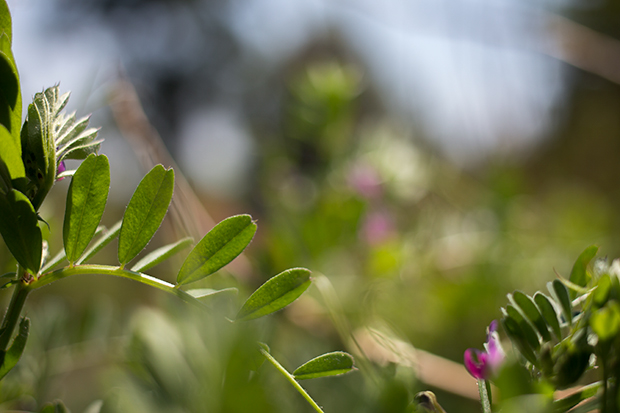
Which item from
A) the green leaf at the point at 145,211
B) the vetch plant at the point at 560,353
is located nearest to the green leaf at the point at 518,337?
the vetch plant at the point at 560,353

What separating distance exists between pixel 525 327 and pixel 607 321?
0.03m

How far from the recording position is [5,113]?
120mm

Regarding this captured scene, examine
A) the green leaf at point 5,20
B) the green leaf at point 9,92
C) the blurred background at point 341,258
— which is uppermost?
the green leaf at point 5,20

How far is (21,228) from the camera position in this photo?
12 cm

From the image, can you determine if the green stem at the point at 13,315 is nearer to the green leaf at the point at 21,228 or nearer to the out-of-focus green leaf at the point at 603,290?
the green leaf at the point at 21,228

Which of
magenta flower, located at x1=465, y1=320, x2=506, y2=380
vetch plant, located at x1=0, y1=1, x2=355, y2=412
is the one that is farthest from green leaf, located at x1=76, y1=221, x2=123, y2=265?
magenta flower, located at x1=465, y1=320, x2=506, y2=380

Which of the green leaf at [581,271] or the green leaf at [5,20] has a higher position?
the green leaf at [5,20]

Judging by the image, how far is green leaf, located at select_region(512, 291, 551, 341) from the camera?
0.42 feet

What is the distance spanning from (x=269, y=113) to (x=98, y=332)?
7.10 ft

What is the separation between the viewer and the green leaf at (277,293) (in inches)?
5.4

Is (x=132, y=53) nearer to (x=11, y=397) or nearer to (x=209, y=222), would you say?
(x=209, y=222)

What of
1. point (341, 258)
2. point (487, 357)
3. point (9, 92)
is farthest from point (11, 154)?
point (341, 258)

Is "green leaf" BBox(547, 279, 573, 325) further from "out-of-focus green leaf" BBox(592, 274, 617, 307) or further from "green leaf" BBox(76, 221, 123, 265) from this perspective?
"green leaf" BBox(76, 221, 123, 265)

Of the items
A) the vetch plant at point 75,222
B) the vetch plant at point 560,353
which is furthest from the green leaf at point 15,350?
the vetch plant at point 560,353
